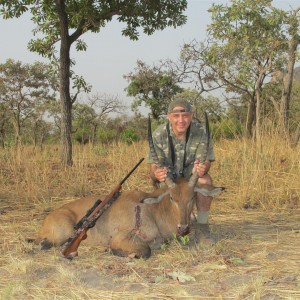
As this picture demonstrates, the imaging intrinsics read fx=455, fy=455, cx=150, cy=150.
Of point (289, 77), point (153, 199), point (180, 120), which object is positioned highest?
point (289, 77)

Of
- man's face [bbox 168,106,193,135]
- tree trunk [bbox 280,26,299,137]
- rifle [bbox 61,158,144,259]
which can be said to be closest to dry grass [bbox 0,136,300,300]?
rifle [bbox 61,158,144,259]

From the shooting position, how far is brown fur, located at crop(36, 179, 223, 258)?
4.60m

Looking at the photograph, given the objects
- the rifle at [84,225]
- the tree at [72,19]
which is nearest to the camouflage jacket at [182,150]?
the rifle at [84,225]

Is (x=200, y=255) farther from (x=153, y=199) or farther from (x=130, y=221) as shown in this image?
(x=130, y=221)

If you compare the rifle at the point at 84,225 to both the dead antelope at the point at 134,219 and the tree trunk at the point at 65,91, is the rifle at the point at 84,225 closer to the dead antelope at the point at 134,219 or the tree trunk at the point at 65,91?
the dead antelope at the point at 134,219

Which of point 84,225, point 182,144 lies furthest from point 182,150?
point 84,225

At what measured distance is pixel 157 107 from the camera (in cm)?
2580

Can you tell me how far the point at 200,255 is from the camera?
14.6ft

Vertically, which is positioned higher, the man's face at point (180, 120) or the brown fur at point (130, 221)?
the man's face at point (180, 120)

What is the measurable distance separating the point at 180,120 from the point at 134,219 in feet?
4.34

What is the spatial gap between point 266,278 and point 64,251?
192cm

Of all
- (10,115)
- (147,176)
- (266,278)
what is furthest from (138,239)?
(10,115)

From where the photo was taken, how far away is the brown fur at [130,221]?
4.60 meters

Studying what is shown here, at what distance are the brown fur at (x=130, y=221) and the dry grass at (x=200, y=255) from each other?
0.49ft
